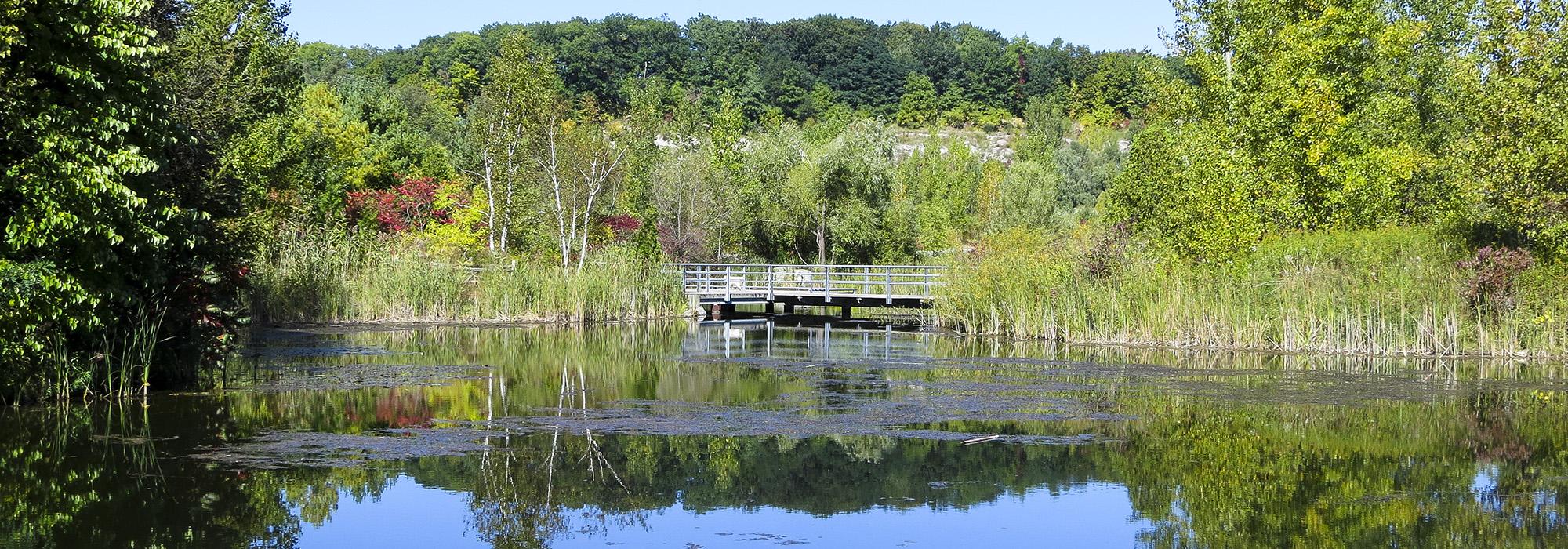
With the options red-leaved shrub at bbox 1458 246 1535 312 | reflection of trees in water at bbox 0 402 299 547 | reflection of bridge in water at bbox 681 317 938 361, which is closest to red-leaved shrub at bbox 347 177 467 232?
reflection of bridge in water at bbox 681 317 938 361

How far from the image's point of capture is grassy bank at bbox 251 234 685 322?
26.5m

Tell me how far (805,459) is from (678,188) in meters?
37.0

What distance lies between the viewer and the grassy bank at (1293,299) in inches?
782

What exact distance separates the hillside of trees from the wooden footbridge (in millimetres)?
2032

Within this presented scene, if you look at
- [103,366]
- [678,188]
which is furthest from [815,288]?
[103,366]

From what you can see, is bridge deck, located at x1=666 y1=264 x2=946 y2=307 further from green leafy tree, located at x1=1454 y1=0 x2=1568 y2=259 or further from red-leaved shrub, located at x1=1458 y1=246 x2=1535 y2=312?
red-leaved shrub, located at x1=1458 y1=246 x2=1535 y2=312

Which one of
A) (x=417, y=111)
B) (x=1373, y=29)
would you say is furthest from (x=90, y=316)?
(x=417, y=111)

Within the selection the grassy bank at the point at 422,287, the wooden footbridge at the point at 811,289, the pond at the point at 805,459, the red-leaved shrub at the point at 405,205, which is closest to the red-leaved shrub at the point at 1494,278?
the pond at the point at 805,459

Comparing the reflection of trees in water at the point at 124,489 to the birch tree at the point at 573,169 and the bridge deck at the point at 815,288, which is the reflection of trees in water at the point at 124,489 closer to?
the bridge deck at the point at 815,288

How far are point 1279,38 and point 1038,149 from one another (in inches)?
1912

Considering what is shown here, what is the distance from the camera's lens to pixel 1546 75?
2089 centimetres

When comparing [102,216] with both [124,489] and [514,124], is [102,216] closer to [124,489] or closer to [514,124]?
[124,489]

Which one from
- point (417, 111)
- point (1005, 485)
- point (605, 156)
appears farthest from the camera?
point (417, 111)

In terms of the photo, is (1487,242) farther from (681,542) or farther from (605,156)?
(605,156)
